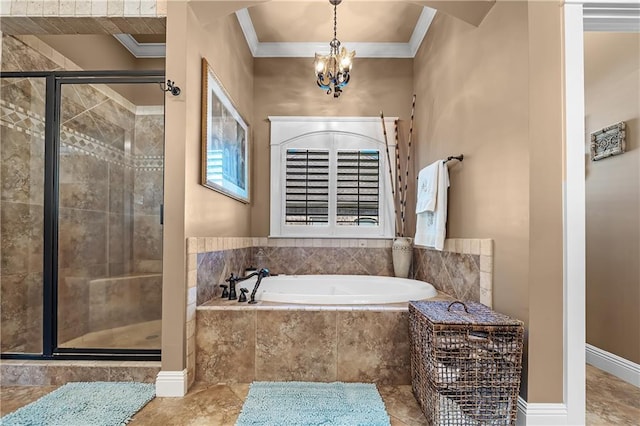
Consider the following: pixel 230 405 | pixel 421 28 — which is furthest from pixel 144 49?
pixel 230 405

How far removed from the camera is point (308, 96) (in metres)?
3.48

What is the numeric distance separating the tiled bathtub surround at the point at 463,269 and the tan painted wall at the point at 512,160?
62 millimetres

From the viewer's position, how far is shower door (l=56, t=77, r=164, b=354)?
256cm

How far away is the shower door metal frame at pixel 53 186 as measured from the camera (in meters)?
2.03

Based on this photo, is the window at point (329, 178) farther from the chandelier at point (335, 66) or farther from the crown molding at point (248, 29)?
the chandelier at point (335, 66)

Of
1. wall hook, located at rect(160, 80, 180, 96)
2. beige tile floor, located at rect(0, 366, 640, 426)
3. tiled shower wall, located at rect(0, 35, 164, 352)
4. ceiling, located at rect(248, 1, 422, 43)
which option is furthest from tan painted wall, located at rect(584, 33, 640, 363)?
tiled shower wall, located at rect(0, 35, 164, 352)

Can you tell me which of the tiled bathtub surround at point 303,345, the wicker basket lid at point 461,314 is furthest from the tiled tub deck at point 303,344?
the wicker basket lid at point 461,314

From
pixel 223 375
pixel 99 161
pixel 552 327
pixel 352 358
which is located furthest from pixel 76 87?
pixel 552 327

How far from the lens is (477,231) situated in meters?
2.01

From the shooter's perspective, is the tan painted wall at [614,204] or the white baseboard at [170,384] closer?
the white baseboard at [170,384]

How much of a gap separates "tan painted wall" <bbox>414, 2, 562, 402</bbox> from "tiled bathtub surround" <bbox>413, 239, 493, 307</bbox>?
62 mm

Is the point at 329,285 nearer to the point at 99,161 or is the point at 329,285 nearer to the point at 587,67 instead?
the point at 99,161

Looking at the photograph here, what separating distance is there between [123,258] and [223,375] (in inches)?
74.4

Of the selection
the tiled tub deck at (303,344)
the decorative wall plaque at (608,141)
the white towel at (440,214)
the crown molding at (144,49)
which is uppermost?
the crown molding at (144,49)
